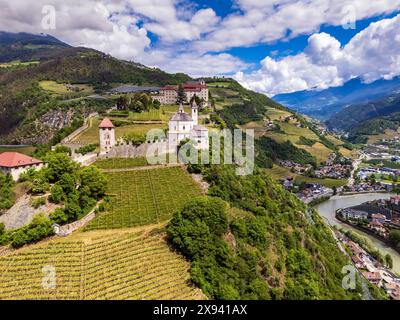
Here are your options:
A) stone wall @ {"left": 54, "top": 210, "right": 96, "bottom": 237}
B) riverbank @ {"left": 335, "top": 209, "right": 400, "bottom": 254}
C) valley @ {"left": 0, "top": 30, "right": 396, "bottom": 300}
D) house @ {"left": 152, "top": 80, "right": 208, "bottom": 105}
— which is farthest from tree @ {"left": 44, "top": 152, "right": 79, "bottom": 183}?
riverbank @ {"left": 335, "top": 209, "right": 400, "bottom": 254}

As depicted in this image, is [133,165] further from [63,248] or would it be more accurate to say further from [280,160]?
[280,160]

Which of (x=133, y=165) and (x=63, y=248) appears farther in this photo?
(x=133, y=165)

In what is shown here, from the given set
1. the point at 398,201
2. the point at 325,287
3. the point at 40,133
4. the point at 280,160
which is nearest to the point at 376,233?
the point at 398,201

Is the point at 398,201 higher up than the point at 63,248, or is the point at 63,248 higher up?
the point at 63,248

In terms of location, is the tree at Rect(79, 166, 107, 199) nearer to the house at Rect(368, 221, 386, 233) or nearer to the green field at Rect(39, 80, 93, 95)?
the house at Rect(368, 221, 386, 233)

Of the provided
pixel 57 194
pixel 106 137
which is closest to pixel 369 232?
pixel 106 137

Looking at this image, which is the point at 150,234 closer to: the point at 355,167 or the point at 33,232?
the point at 33,232
